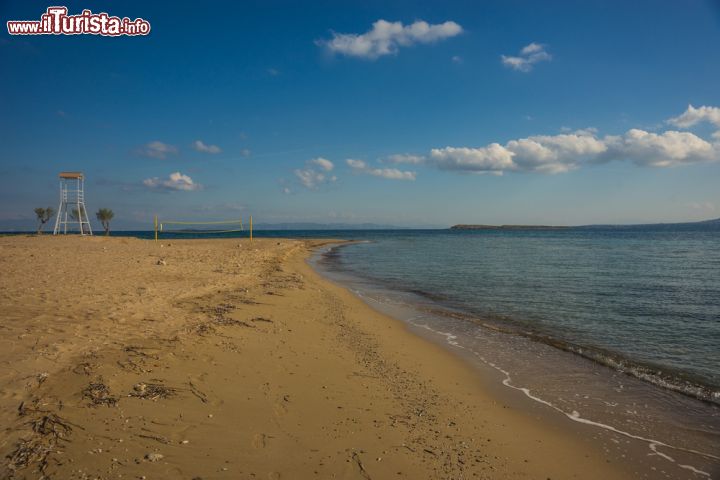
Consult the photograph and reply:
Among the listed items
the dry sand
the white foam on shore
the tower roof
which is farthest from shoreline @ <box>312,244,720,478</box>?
the tower roof

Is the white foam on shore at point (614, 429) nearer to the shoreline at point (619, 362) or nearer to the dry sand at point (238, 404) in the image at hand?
the dry sand at point (238, 404)

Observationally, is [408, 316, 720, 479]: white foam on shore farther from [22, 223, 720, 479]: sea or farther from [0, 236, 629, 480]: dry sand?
[0, 236, 629, 480]: dry sand

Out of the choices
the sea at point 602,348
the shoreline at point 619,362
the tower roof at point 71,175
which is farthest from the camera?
the tower roof at point 71,175

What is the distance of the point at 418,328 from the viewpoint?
31.4 ft

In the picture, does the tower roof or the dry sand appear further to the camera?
the tower roof

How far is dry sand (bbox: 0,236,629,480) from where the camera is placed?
11.3 ft

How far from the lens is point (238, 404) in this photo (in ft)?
14.9

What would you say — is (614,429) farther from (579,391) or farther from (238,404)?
(238,404)

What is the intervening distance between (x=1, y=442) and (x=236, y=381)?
242 cm

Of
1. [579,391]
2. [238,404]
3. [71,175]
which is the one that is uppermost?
[71,175]

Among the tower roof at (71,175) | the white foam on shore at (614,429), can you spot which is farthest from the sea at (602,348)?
the tower roof at (71,175)

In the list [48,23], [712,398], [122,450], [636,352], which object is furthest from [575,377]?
[48,23]

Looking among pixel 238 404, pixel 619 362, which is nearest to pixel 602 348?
pixel 619 362

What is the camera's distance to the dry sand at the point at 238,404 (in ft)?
11.3
